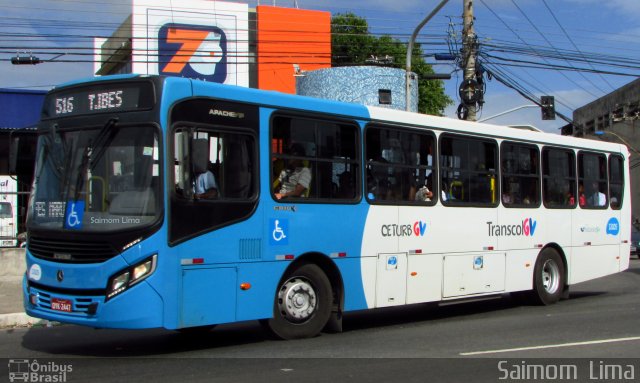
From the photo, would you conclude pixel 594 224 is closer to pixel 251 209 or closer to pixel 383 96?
pixel 251 209

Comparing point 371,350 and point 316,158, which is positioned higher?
point 316,158

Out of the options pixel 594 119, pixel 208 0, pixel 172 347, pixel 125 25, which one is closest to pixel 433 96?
pixel 594 119

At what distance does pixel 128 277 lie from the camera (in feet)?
24.9

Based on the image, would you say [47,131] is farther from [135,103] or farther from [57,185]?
[135,103]

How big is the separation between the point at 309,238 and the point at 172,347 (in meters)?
2.24

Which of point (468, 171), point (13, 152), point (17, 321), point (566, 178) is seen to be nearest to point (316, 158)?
point (468, 171)

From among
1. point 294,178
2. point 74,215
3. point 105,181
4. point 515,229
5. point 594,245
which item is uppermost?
point 294,178

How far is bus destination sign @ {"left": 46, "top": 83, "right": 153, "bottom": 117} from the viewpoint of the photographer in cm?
800

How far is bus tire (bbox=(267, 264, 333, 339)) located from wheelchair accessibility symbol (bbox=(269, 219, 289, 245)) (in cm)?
50

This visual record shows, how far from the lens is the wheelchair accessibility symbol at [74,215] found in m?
7.87

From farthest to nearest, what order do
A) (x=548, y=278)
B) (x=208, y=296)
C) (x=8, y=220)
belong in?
(x=8, y=220) < (x=548, y=278) < (x=208, y=296)

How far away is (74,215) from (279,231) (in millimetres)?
2474

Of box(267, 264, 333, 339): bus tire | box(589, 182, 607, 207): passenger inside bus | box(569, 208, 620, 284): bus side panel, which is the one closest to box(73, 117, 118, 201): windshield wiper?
box(267, 264, 333, 339): bus tire

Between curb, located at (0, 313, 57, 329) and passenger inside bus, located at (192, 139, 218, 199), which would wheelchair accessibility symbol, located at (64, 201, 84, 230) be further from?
curb, located at (0, 313, 57, 329)
